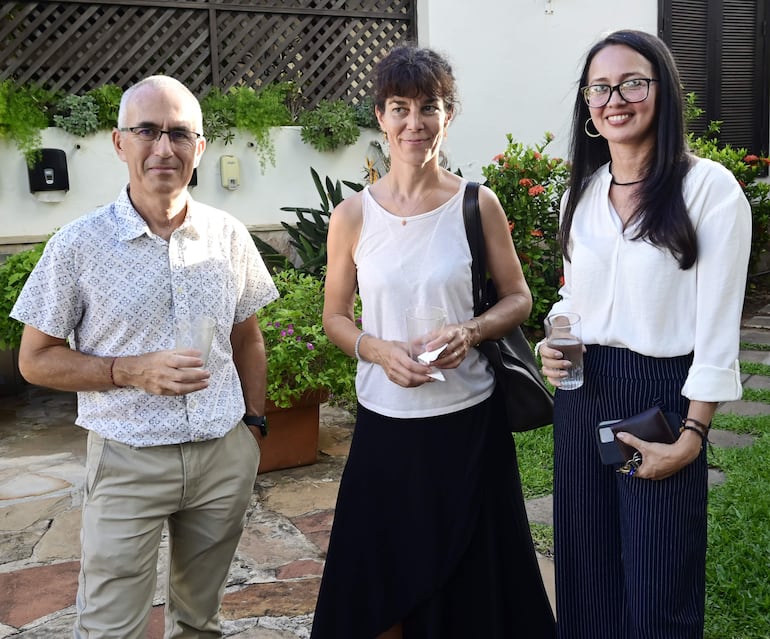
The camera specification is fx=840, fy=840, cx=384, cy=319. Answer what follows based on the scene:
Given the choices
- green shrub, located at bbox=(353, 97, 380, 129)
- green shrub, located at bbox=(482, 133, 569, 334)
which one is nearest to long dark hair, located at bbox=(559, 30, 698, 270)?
green shrub, located at bbox=(482, 133, 569, 334)

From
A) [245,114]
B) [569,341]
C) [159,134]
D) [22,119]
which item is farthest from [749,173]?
[159,134]

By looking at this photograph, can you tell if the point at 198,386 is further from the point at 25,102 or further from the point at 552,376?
the point at 25,102

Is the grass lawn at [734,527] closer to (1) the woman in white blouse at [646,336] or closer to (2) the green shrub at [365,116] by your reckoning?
(1) the woman in white blouse at [646,336]

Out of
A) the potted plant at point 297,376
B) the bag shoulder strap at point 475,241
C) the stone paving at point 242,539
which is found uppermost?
the bag shoulder strap at point 475,241

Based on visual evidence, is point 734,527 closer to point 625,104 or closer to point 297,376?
point 297,376

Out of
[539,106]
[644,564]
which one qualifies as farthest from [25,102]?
[644,564]

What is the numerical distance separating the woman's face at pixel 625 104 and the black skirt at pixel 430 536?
80cm

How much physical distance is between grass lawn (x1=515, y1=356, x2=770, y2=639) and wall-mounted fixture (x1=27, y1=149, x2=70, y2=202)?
4150 millimetres

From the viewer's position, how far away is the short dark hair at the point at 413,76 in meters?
2.19

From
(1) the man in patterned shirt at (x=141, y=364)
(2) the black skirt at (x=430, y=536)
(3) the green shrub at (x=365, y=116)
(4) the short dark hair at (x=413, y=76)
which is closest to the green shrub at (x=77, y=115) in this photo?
(3) the green shrub at (x=365, y=116)

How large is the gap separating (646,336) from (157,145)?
127cm

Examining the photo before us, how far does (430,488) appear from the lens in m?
2.28

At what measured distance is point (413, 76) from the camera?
7.17 feet

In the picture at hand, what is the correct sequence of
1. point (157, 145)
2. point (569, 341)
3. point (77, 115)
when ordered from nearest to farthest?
point (569, 341) < point (157, 145) < point (77, 115)
